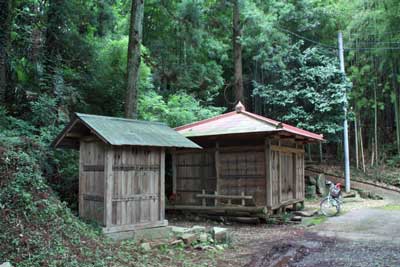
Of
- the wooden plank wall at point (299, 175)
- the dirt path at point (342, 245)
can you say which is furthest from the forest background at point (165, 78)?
the wooden plank wall at point (299, 175)

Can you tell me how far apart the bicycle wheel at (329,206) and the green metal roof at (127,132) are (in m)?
5.55

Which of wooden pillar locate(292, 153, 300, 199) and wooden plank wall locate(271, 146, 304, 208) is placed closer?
wooden plank wall locate(271, 146, 304, 208)

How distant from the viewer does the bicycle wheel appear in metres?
11.8

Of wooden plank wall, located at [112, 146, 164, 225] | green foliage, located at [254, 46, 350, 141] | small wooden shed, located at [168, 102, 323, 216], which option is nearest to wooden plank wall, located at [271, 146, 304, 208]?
small wooden shed, located at [168, 102, 323, 216]

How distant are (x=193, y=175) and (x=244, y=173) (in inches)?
64.7

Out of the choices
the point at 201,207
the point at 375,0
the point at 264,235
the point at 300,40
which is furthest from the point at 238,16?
the point at 264,235

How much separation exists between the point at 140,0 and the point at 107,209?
5.87 m

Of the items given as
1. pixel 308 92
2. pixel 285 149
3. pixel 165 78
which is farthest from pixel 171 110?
pixel 308 92

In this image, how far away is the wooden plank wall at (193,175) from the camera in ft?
37.4

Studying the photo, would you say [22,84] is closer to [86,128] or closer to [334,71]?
[86,128]

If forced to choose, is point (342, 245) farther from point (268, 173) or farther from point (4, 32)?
point (4, 32)

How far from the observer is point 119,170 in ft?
24.4

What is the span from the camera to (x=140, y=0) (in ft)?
33.5

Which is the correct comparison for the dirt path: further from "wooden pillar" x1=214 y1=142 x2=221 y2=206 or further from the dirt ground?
"wooden pillar" x1=214 y1=142 x2=221 y2=206
